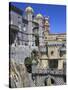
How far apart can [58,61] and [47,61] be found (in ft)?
0.36

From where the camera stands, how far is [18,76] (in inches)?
100

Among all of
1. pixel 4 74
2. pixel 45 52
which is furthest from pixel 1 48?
pixel 45 52

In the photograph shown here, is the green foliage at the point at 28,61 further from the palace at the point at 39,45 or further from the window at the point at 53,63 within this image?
the window at the point at 53,63

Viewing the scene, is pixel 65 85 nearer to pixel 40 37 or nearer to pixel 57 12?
pixel 40 37

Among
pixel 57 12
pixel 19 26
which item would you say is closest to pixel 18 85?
pixel 19 26

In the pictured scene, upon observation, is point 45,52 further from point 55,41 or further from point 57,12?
point 57,12

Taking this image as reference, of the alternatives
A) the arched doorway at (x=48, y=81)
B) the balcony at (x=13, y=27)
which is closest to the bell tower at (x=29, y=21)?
the balcony at (x=13, y=27)

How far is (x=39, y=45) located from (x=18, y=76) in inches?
14.3

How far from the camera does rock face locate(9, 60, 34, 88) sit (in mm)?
2514

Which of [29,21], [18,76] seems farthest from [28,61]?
[29,21]

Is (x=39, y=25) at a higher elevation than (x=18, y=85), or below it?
higher

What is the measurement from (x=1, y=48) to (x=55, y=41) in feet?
1.78

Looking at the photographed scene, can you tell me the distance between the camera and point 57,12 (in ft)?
8.70

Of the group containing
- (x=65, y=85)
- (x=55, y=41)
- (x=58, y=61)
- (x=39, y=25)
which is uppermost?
(x=39, y=25)
